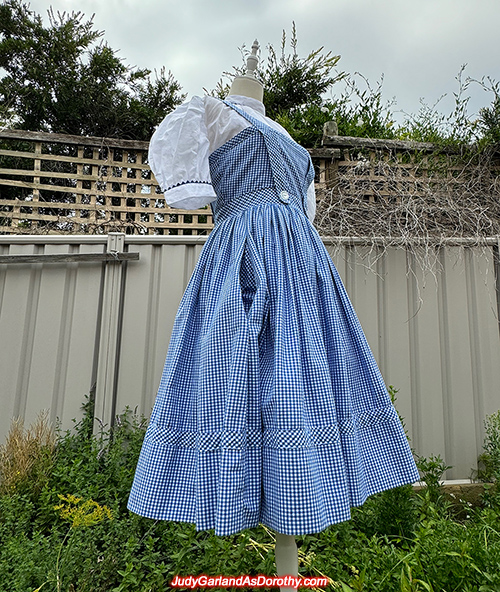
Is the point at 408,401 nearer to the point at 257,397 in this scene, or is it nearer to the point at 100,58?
the point at 257,397

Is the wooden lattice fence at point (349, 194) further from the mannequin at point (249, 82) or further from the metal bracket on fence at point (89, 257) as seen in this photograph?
the mannequin at point (249, 82)

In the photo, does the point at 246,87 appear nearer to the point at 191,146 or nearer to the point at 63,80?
the point at 191,146

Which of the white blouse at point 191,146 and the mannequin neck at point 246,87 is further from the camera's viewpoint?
the mannequin neck at point 246,87

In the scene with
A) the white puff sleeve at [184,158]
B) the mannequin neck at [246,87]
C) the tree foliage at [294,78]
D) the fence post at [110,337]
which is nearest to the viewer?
the white puff sleeve at [184,158]

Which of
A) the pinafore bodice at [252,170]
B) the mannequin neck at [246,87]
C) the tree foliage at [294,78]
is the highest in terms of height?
the tree foliage at [294,78]

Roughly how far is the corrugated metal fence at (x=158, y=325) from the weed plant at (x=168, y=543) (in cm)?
26

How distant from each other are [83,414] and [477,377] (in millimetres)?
2114

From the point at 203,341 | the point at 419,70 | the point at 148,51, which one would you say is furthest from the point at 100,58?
the point at 203,341

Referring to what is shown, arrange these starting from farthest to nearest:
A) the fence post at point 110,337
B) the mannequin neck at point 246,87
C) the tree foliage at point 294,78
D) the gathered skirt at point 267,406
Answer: the tree foliage at point 294,78, the fence post at point 110,337, the mannequin neck at point 246,87, the gathered skirt at point 267,406

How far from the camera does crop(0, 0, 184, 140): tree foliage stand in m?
4.15

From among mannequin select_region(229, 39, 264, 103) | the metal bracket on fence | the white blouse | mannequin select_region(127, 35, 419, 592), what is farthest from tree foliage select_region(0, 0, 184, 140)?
mannequin select_region(127, 35, 419, 592)

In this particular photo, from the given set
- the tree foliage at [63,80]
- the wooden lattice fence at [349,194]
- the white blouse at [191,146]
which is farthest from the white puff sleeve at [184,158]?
the tree foliage at [63,80]

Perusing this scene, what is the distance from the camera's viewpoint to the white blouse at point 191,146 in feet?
3.48

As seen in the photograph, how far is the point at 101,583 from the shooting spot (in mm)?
1283
